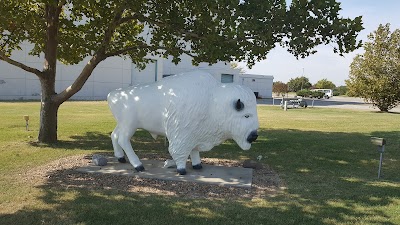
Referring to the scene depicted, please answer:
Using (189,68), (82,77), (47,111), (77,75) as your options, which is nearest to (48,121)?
(47,111)

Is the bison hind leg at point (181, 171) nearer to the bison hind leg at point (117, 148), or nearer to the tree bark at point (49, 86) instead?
the bison hind leg at point (117, 148)

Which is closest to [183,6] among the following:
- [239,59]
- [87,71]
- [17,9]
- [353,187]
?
[239,59]

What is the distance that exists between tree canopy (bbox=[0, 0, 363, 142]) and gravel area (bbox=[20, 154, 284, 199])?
2.83m

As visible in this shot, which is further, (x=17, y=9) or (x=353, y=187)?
(x=17, y=9)

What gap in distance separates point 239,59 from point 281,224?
488 centimetres

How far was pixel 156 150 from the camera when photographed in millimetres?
9859

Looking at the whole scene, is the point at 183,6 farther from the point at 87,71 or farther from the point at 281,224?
the point at 281,224

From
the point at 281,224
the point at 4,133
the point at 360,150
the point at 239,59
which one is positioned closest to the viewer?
the point at 281,224

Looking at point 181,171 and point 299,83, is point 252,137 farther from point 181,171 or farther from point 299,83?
point 299,83

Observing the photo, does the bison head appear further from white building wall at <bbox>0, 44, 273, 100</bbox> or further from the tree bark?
white building wall at <bbox>0, 44, 273, 100</bbox>

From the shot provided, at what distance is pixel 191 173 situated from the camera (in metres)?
6.88

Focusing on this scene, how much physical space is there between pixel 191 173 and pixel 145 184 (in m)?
1.00

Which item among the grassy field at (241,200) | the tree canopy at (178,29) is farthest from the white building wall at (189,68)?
the grassy field at (241,200)

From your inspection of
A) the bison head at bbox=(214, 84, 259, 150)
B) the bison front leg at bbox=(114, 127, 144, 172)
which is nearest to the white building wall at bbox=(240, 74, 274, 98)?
the bison front leg at bbox=(114, 127, 144, 172)
